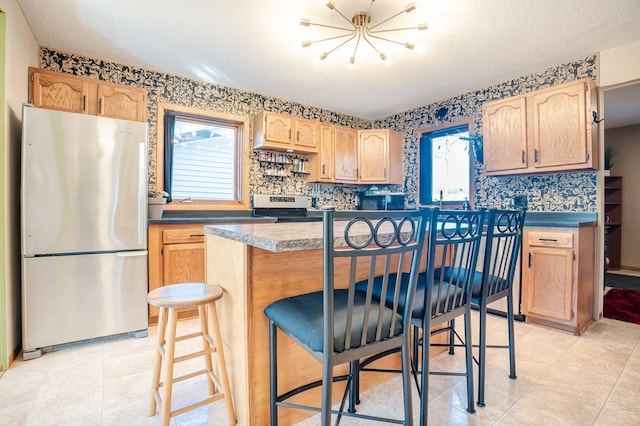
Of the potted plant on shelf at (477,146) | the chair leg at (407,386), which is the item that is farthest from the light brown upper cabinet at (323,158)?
the chair leg at (407,386)

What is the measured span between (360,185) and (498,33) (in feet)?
8.99

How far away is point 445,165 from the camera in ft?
14.0

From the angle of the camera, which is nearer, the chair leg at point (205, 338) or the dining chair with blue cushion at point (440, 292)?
the dining chair with blue cushion at point (440, 292)

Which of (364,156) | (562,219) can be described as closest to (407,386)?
(562,219)

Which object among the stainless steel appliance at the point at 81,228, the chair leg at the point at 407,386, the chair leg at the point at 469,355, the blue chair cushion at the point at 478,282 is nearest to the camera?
the chair leg at the point at 407,386

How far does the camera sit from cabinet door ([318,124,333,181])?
4.18 metres

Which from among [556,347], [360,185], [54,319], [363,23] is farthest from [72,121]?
[556,347]

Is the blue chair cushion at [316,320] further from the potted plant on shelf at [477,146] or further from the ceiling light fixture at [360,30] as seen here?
the potted plant on shelf at [477,146]

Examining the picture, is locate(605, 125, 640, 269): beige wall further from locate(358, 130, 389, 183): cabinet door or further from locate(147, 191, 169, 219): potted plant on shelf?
locate(147, 191, 169, 219): potted plant on shelf

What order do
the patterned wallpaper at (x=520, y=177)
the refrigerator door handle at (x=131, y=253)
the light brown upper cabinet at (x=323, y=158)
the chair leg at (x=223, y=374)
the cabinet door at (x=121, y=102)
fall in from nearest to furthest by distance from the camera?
the chair leg at (x=223, y=374), the refrigerator door handle at (x=131, y=253), the cabinet door at (x=121, y=102), the patterned wallpaper at (x=520, y=177), the light brown upper cabinet at (x=323, y=158)

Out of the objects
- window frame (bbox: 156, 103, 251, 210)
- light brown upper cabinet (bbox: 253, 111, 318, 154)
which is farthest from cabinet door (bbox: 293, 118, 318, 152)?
window frame (bbox: 156, 103, 251, 210)

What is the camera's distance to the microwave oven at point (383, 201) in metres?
4.46

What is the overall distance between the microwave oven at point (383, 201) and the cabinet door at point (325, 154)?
758mm

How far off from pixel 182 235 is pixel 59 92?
1.59 m
